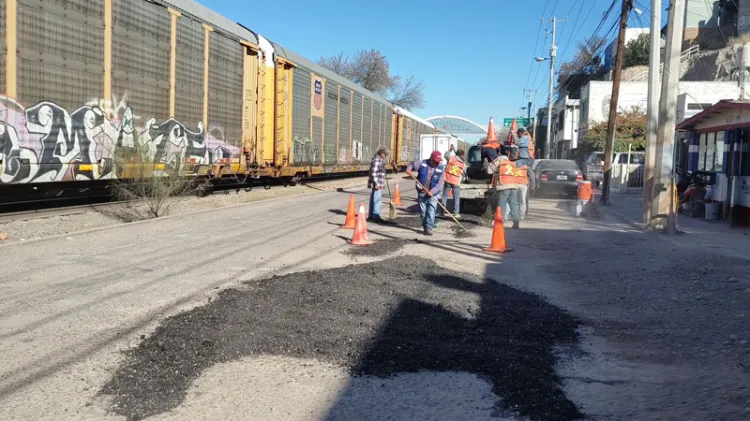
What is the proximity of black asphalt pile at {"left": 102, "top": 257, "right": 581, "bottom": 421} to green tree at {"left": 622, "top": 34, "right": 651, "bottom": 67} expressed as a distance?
57.1 meters

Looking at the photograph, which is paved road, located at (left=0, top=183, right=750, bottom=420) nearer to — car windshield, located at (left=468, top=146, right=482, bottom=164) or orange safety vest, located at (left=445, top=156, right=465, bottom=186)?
orange safety vest, located at (left=445, top=156, right=465, bottom=186)

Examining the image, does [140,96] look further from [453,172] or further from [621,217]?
[621,217]

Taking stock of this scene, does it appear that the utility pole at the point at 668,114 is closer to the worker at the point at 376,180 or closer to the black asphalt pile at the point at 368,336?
the worker at the point at 376,180

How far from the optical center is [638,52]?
58.2 meters

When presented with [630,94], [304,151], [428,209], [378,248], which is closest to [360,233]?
[378,248]

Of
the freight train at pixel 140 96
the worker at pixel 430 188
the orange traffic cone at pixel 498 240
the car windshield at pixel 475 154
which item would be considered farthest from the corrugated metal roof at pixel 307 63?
the orange traffic cone at pixel 498 240

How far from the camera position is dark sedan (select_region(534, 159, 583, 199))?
2241 cm

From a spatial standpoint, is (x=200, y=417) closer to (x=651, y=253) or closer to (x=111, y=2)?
(x=651, y=253)

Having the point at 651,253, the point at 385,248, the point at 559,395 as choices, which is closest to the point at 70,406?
the point at 559,395

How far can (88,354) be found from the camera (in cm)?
479

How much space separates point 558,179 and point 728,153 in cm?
768

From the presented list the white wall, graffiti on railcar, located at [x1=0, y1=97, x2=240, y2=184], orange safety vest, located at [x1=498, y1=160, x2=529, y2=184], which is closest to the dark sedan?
orange safety vest, located at [x1=498, y1=160, x2=529, y2=184]

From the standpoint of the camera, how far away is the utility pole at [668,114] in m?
13.0

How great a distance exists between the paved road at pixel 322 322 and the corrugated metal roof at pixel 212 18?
5.12 m
